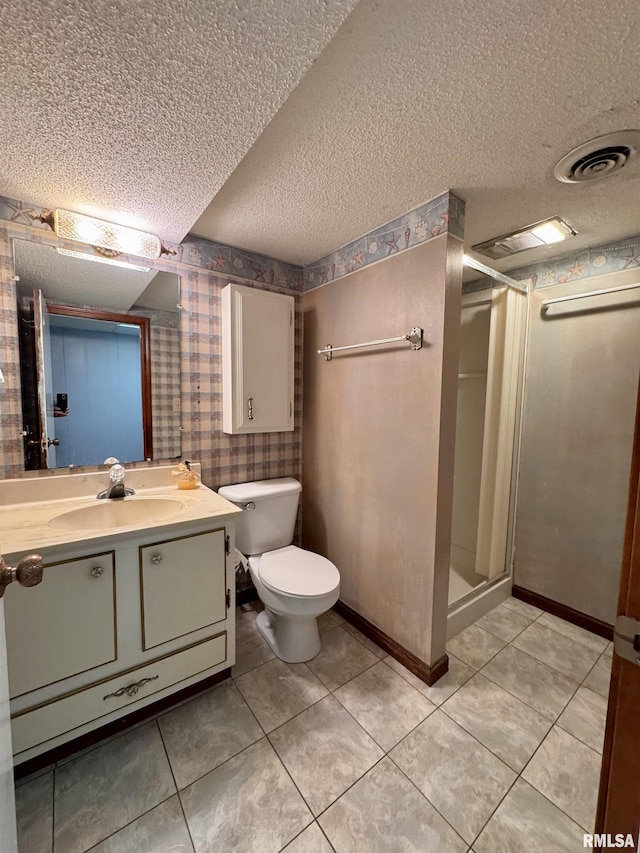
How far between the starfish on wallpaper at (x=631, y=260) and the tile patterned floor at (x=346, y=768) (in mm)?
2057

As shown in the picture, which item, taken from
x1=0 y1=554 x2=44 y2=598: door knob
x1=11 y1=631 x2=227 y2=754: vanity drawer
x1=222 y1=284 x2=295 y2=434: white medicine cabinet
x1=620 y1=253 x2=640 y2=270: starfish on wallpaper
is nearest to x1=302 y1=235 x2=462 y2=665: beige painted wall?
x1=222 y1=284 x2=295 y2=434: white medicine cabinet

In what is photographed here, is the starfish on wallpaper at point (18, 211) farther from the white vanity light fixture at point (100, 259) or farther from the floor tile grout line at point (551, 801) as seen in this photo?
the floor tile grout line at point (551, 801)

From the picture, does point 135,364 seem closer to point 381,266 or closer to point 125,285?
point 125,285

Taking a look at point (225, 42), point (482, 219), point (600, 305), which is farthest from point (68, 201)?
point (600, 305)

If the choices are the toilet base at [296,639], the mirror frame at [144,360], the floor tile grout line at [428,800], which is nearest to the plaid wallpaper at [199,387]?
the mirror frame at [144,360]

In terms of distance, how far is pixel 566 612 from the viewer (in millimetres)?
2010

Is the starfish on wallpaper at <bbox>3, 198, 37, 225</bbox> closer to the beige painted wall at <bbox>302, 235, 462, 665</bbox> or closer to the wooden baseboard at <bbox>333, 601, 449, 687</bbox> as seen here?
the beige painted wall at <bbox>302, 235, 462, 665</bbox>

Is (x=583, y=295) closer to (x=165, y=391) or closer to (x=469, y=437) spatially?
(x=469, y=437)

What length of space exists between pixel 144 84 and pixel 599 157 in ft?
4.74

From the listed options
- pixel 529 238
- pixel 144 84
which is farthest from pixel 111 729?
pixel 529 238

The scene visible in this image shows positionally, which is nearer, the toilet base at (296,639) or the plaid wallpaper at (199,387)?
the plaid wallpaper at (199,387)

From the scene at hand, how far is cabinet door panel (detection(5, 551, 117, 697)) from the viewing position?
1.07 metres

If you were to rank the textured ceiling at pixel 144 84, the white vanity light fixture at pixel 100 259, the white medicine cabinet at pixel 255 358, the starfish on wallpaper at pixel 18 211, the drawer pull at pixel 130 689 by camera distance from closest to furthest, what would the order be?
the textured ceiling at pixel 144 84
the drawer pull at pixel 130 689
the starfish on wallpaper at pixel 18 211
the white vanity light fixture at pixel 100 259
the white medicine cabinet at pixel 255 358

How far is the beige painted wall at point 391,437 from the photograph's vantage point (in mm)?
1477
